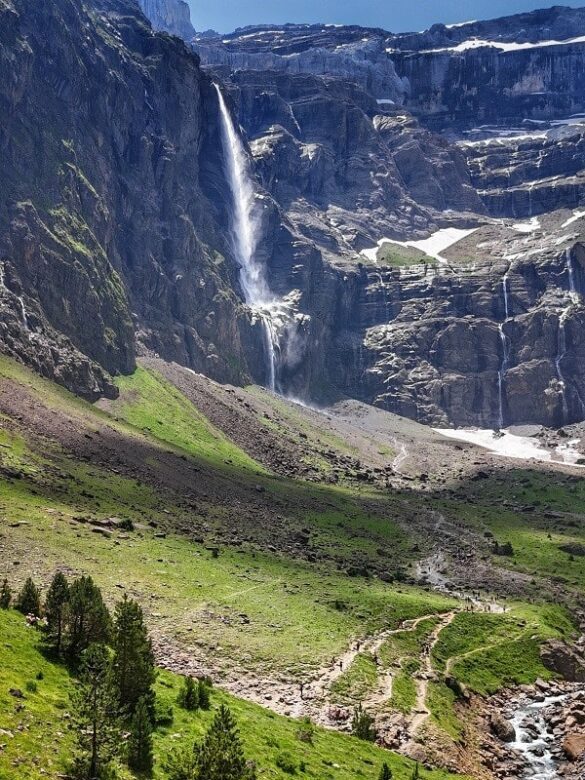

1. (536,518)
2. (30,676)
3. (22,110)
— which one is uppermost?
(22,110)

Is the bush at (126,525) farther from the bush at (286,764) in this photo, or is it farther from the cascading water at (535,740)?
the bush at (286,764)

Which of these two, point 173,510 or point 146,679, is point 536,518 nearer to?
point 173,510

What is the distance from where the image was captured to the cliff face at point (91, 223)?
124938 mm

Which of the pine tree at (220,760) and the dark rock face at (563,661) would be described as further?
the dark rock face at (563,661)

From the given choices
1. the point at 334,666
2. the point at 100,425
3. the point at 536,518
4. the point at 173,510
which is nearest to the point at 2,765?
the point at 334,666

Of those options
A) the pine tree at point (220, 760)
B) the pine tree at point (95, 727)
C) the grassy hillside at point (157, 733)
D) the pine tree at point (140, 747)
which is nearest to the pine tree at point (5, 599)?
the grassy hillside at point (157, 733)

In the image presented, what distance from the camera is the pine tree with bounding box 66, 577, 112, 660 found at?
105 feet

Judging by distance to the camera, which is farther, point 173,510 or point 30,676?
point 173,510

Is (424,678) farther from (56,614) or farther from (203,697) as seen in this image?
(56,614)

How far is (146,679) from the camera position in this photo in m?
30.0

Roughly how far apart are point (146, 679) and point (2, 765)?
8.60 m

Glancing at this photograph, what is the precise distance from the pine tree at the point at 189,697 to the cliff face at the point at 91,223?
3378 inches

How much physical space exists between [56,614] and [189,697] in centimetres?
690

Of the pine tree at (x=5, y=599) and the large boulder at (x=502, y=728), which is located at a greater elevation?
the pine tree at (x=5, y=599)
